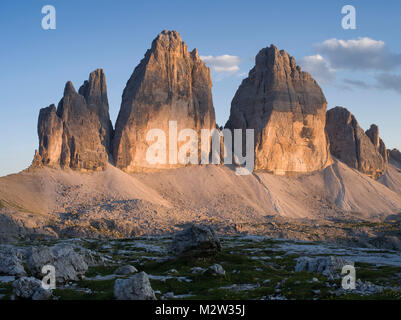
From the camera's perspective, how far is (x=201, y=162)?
389 ft

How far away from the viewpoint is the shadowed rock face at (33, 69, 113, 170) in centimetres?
9644

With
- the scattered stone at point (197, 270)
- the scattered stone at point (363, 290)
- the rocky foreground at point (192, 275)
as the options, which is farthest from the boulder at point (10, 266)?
the scattered stone at point (363, 290)

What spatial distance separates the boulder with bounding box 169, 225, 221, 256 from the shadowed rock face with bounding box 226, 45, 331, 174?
8891cm

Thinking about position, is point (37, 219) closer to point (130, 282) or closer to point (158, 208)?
point (158, 208)

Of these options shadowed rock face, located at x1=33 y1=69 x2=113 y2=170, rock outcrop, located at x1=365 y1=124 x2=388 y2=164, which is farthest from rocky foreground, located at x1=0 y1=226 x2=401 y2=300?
rock outcrop, located at x1=365 y1=124 x2=388 y2=164

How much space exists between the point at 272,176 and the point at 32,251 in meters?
101

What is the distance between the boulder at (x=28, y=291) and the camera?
20.8m

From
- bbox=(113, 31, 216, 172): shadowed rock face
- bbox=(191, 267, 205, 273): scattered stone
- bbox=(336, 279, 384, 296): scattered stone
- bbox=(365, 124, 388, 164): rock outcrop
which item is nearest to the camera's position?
bbox=(336, 279, 384, 296): scattered stone

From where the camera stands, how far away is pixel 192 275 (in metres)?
28.9

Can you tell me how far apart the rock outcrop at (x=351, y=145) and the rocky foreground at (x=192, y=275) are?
105501mm

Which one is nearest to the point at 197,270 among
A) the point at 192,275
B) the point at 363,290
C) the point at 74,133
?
the point at 192,275

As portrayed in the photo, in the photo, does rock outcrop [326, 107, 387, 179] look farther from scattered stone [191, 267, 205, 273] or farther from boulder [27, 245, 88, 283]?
boulder [27, 245, 88, 283]

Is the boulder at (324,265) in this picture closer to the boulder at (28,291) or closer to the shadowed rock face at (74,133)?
the boulder at (28,291)

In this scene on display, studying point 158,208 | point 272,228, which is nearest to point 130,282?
point 272,228
